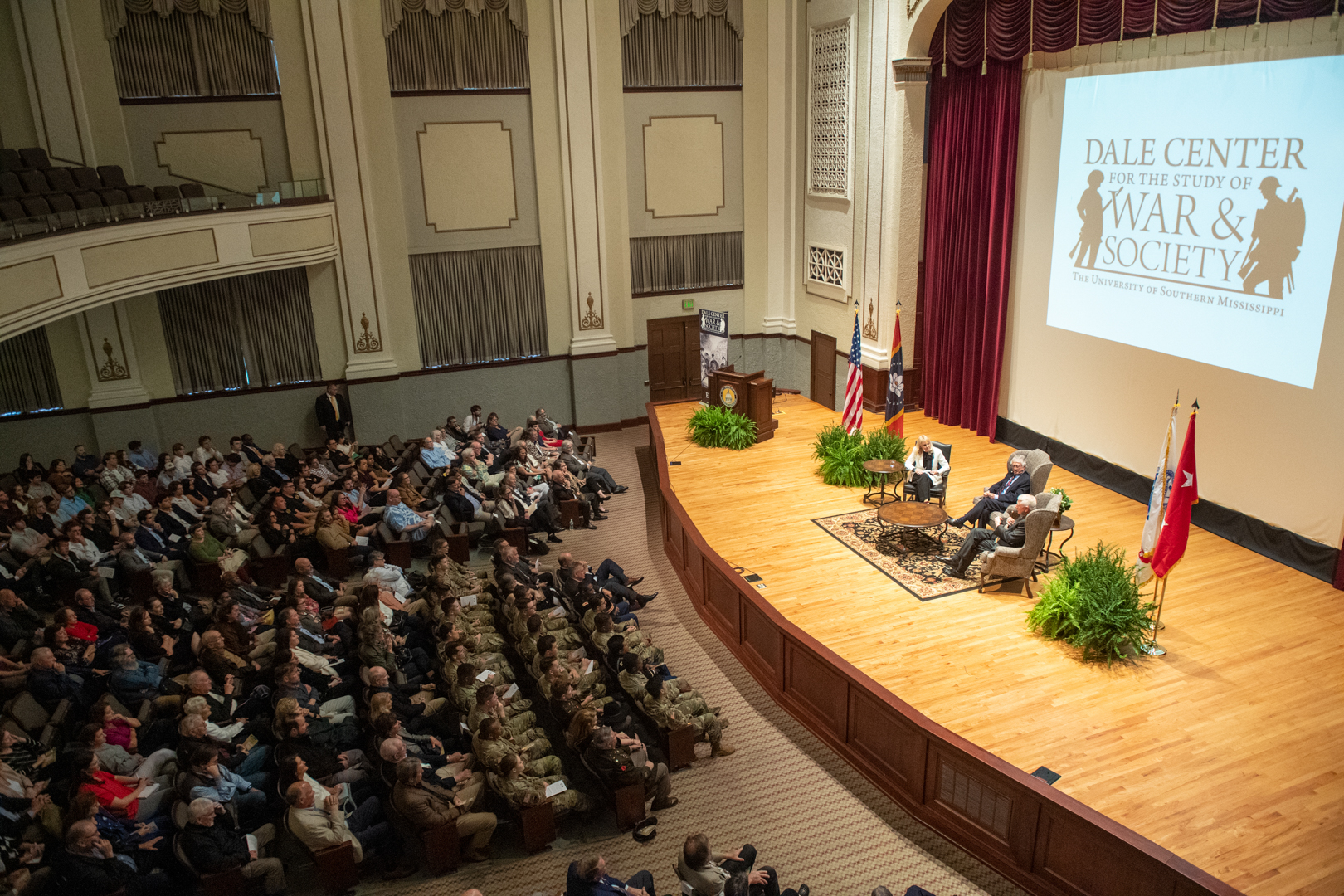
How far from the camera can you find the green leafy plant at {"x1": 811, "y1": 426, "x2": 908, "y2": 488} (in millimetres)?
10750

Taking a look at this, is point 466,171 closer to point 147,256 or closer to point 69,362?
point 147,256

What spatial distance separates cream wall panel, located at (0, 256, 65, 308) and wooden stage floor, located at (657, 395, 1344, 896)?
21.8 ft

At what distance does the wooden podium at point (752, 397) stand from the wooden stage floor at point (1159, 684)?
2.63 metres

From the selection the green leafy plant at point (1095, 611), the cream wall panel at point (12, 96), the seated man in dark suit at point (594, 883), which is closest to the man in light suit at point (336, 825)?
the seated man in dark suit at point (594, 883)

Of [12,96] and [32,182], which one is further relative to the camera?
[12,96]

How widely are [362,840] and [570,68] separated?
424 inches

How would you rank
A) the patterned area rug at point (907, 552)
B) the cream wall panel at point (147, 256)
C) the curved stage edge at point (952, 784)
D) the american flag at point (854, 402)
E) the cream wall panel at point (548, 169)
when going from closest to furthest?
the curved stage edge at point (952, 784) → the patterned area rug at point (907, 552) → the cream wall panel at point (147, 256) → the american flag at point (854, 402) → the cream wall panel at point (548, 169)

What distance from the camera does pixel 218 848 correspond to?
5.29 m

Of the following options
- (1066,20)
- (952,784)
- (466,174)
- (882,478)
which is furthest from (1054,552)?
(466,174)

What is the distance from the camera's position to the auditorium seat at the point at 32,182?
9.92m

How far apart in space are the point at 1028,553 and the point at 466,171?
30.5 feet

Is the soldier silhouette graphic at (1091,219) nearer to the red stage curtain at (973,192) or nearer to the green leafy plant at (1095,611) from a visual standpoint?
the red stage curtain at (973,192)

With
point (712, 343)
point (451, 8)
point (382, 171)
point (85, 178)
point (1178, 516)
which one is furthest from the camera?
point (712, 343)

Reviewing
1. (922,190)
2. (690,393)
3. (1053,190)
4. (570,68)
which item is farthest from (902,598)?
(570,68)
